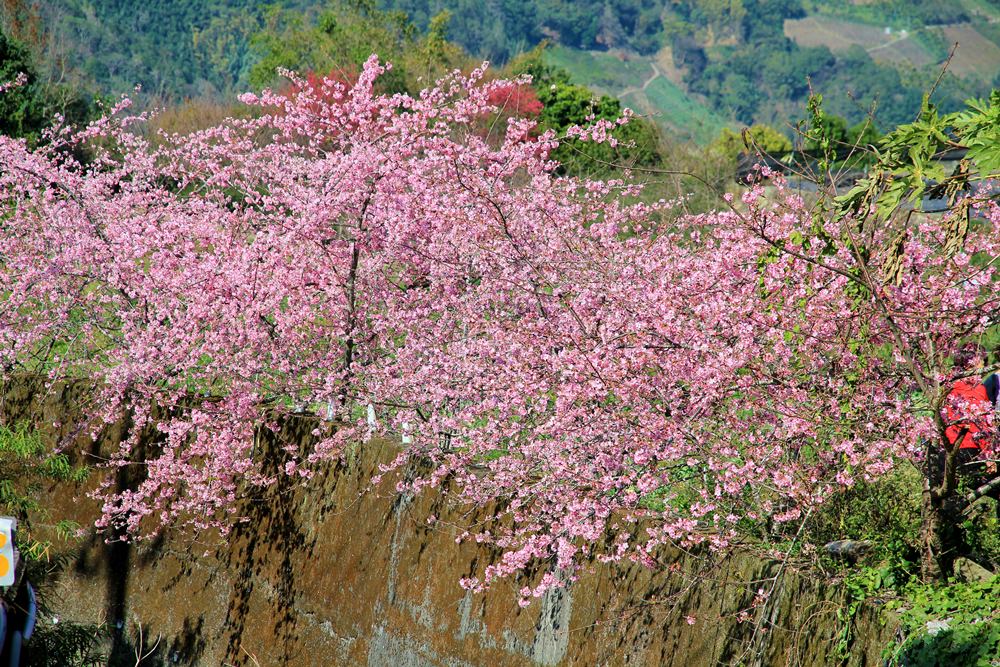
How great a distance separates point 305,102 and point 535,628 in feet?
15.6

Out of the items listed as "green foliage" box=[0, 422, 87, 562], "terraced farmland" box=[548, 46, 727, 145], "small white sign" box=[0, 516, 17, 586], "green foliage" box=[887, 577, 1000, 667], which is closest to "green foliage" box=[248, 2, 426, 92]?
"green foliage" box=[0, 422, 87, 562]

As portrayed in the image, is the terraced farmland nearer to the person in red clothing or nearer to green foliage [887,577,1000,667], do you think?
the person in red clothing

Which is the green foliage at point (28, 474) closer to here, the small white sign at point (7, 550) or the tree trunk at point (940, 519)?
the small white sign at point (7, 550)

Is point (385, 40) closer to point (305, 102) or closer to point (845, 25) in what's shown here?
point (305, 102)

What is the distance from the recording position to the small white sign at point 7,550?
590 centimetres

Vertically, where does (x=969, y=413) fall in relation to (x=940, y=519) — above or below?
above

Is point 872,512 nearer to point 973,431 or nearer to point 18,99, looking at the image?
point 973,431

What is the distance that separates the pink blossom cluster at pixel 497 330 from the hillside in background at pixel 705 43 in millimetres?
92906

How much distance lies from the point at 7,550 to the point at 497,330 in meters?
3.16

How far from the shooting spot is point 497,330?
6.84 metres

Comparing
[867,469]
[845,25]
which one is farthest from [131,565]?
[845,25]

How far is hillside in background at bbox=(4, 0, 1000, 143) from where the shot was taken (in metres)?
107

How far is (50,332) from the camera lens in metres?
9.98

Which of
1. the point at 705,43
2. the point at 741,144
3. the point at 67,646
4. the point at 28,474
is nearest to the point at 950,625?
the point at 67,646
